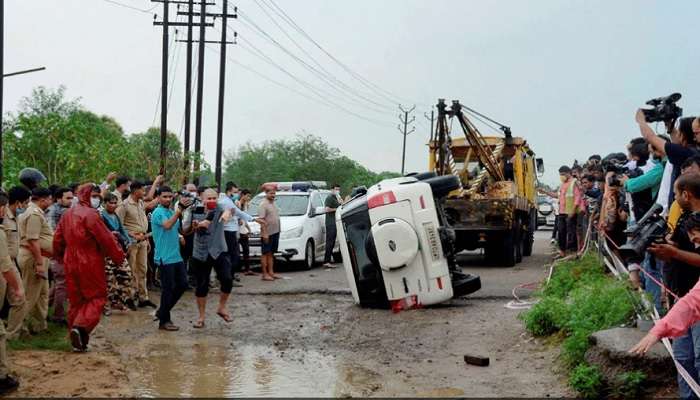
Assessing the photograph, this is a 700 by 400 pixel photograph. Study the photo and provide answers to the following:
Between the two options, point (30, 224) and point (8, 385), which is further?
point (30, 224)

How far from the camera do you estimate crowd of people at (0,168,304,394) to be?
7.79 m

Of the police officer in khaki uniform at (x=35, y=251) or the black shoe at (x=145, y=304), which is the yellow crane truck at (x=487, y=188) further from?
the police officer in khaki uniform at (x=35, y=251)

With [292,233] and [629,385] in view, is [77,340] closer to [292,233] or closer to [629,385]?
[629,385]

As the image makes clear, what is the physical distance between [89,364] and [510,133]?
12100mm

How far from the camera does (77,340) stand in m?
7.71

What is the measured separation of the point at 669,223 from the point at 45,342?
6.15 m

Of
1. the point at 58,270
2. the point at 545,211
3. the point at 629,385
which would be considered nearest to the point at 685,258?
the point at 629,385

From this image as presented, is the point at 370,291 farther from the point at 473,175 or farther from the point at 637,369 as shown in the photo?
the point at 473,175

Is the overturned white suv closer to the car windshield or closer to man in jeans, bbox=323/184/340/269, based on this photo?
man in jeans, bbox=323/184/340/269

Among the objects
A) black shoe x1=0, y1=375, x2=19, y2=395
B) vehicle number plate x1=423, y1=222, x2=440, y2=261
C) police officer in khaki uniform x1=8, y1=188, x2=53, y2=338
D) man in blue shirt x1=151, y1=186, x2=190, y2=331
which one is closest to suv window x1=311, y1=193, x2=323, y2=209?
vehicle number plate x1=423, y1=222, x2=440, y2=261

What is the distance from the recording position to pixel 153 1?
2522cm

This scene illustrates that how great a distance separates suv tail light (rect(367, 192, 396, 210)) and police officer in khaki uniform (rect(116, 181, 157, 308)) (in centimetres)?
326

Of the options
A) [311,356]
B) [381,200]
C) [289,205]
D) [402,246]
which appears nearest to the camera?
[311,356]

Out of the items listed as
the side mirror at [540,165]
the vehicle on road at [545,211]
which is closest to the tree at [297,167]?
the vehicle on road at [545,211]
